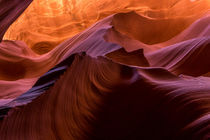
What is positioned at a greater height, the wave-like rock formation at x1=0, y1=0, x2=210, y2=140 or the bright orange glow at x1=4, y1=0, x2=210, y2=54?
the bright orange glow at x1=4, y1=0, x2=210, y2=54

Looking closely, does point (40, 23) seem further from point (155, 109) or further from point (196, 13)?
point (155, 109)

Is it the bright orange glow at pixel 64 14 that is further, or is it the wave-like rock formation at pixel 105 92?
the bright orange glow at pixel 64 14

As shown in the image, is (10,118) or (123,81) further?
(123,81)

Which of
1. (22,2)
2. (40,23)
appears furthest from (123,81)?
(40,23)

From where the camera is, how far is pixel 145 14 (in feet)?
6.45

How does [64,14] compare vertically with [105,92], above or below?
above

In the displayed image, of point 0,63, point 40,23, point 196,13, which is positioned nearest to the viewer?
point 0,63

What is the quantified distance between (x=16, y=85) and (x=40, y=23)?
0.95 meters

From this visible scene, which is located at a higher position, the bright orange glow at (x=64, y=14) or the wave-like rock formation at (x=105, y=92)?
the bright orange glow at (x=64, y=14)

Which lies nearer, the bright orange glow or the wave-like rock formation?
the wave-like rock formation

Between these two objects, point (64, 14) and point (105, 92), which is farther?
point (64, 14)

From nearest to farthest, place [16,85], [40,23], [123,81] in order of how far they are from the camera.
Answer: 1. [123,81]
2. [16,85]
3. [40,23]

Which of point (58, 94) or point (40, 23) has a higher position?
point (40, 23)

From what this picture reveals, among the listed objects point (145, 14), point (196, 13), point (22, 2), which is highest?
point (22, 2)
